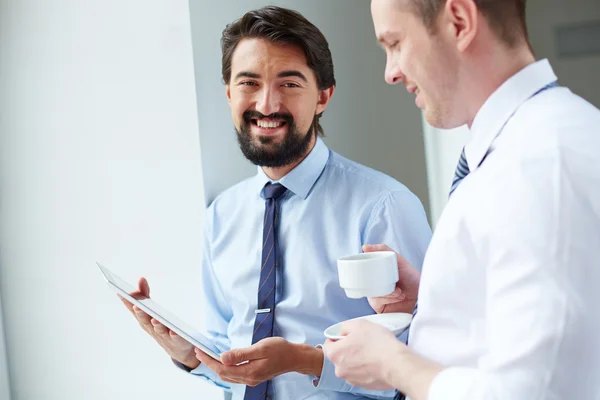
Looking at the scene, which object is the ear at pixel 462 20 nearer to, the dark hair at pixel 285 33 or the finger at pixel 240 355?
the finger at pixel 240 355

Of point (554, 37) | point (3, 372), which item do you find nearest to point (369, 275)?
point (3, 372)

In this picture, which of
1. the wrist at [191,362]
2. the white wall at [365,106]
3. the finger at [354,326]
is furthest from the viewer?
the white wall at [365,106]

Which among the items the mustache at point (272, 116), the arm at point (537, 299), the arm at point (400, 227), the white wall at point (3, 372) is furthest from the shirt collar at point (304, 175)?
the white wall at point (3, 372)

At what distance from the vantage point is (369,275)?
3.56 feet

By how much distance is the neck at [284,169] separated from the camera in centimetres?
173

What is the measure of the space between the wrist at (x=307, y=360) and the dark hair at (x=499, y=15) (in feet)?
2.59

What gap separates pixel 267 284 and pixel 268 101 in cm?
46

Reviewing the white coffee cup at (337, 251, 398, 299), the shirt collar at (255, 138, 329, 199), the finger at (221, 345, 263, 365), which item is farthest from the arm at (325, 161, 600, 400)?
the shirt collar at (255, 138, 329, 199)

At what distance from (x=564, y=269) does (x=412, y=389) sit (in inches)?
9.0

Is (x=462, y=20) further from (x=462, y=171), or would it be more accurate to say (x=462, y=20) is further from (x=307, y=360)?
(x=307, y=360)

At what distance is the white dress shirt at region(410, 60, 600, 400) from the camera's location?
661 millimetres

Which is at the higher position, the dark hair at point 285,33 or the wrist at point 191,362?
the dark hair at point 285,33

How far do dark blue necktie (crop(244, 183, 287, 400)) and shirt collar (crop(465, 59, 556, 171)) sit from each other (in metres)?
0.89

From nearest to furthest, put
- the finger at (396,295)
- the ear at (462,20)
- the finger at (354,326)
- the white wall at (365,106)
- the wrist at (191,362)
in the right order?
the ear at (462,20) < the finger at (354,326) < the finger at (396,295) < the wrist at (191,362) < the white wall at (365,106)
